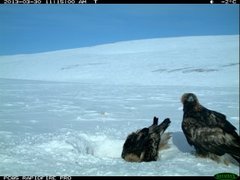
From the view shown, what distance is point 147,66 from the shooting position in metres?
25.8

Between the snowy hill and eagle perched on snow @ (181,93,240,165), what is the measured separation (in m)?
12.5

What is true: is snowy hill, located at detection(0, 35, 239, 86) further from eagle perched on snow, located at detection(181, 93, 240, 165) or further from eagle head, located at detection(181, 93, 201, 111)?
eagle perched on snow, located at detection(181, 93, 240, 165)

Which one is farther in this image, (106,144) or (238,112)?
(238,112)

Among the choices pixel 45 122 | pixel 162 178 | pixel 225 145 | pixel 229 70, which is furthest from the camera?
pixel 229 70

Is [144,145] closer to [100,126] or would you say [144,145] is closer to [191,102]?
[191,102]

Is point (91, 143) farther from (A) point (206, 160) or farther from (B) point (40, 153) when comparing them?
(A) point (206, 160)

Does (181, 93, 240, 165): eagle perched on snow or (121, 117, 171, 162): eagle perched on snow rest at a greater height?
(181, 93, 240, 165): eagle perched on snow

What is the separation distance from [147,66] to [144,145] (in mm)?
20345

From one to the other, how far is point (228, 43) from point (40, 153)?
30.3 meters

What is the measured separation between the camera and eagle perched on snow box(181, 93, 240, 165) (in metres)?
5.06

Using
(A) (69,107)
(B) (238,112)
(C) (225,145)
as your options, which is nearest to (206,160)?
(C) (225,145)

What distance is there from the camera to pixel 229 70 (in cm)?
2148

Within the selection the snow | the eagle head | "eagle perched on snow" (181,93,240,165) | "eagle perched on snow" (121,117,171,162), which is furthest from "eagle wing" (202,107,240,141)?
"eagle perched on snow" (121,117,171,162)

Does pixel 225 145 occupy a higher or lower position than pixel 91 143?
higher
